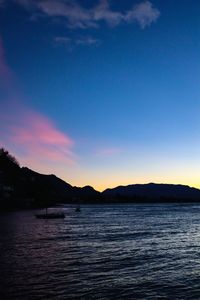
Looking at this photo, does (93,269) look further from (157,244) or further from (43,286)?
(157,244)

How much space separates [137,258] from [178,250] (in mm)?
10214

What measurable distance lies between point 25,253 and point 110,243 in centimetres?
1585

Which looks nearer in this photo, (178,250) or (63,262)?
(63,262)

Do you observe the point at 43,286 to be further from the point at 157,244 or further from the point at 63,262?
the point at 157,244

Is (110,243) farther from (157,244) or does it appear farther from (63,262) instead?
(63,262)

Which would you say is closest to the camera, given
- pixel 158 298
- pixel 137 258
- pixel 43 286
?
pixel 158 298

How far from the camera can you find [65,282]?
32219mm

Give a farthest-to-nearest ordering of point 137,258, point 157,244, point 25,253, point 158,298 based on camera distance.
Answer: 1. point 157,244
2. point 25,253
3. point 137,258
4. point 158,298

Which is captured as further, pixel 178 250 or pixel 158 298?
pixel 178 250

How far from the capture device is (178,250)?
52938 mm

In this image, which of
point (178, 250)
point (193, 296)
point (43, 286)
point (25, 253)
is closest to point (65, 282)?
point (43, 286)

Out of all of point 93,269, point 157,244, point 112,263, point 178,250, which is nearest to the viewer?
point 93,269

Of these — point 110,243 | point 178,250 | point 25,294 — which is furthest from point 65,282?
point 110,243

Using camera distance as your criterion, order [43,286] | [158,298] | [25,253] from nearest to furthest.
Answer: [158,298]
[43,286]
[25,253]
